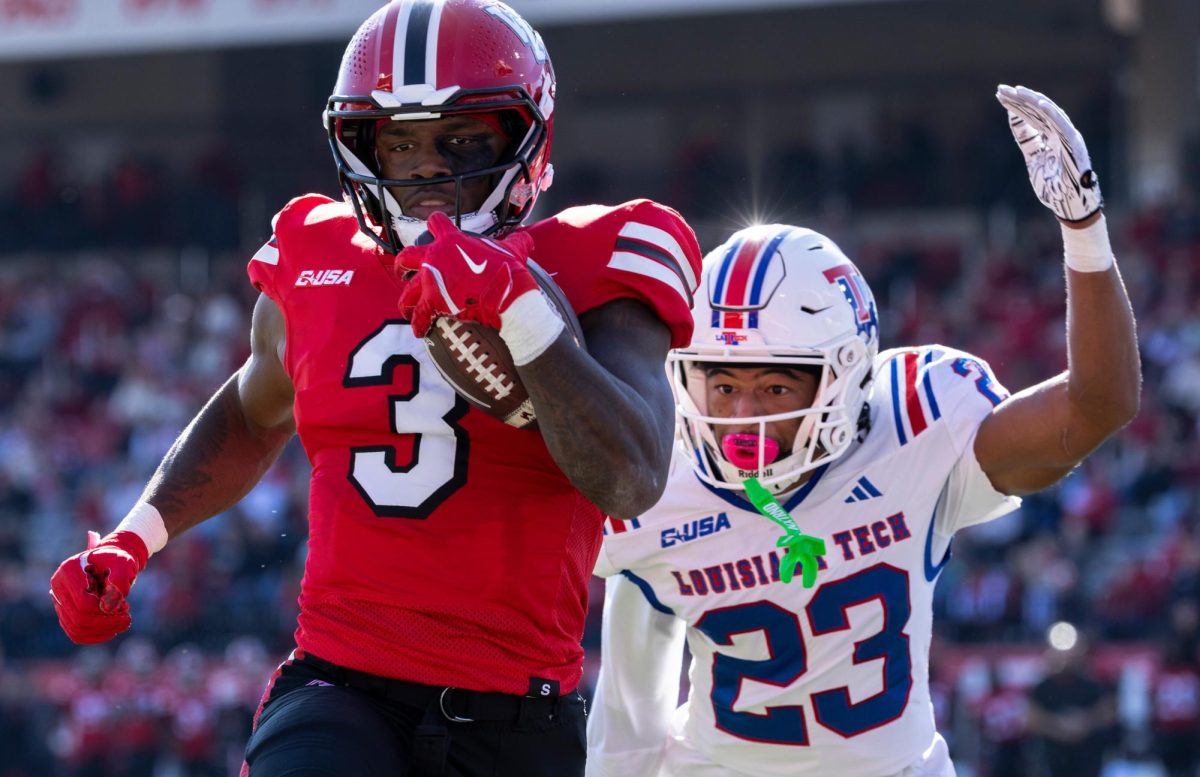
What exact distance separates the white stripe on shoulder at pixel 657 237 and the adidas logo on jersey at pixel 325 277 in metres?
0.45

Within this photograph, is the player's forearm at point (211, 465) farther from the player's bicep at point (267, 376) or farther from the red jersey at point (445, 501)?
the red jersey at point (445, 501)

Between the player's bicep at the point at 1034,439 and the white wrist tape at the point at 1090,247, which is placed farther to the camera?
the player's bicep at the point at 1034,439

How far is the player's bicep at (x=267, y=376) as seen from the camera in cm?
308

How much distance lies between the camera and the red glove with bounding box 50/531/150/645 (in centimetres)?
286

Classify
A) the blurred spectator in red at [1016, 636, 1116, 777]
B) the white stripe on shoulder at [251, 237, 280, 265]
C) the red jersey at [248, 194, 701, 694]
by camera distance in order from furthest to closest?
1. the blurred spectator in red at [1016, 636, 1116, 777]
2. the white stripe on shoulder at [251, 237, 280, 265]
3. the red jersey at [248, 194, 701, 694]

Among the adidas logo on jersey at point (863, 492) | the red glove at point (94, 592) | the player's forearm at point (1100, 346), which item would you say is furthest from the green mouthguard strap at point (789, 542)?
the red glove at point (94, 592)

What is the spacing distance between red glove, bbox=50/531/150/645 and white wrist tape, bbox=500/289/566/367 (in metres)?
0.84

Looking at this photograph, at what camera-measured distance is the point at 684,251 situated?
9.18ft

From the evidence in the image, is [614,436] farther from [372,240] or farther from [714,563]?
[714,563]

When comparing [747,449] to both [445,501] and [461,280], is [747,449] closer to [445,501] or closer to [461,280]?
[445,501]

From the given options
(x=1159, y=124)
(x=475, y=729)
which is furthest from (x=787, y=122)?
(x=475, y=729)

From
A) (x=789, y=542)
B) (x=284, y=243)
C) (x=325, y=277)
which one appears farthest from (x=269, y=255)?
(x=789, y=542)

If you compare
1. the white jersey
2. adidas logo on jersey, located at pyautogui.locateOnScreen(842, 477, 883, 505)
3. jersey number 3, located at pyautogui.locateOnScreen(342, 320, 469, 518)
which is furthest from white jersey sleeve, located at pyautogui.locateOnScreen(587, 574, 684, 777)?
jersey number 3, located at pyautogui.locateOnScreen(342, 320, 469, 518)

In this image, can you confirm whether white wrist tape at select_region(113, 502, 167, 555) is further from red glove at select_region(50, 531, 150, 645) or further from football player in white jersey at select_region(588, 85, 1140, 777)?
football player in white jersey at select_region(588, 85, 1140, 777)
